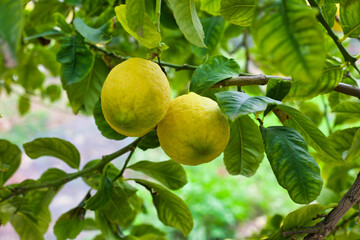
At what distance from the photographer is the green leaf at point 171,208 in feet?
2.08

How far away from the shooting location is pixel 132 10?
347 mm

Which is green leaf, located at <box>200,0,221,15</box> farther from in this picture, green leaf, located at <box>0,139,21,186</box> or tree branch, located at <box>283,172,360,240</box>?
green leaf, located at <box>0,139,21,186</box>

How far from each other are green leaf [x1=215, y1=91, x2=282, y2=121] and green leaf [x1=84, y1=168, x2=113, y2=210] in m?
0.26

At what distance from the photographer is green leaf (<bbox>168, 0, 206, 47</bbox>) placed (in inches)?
15.0

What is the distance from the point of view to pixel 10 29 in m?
0.22

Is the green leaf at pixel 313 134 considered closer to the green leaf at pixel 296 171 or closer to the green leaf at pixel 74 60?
the green leaf at pixel 296 171

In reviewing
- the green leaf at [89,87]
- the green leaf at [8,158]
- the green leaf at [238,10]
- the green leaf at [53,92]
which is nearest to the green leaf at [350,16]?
the green leaf at [238,10]

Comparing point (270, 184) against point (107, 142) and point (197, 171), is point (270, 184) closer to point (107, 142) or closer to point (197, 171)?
point (197, 171)

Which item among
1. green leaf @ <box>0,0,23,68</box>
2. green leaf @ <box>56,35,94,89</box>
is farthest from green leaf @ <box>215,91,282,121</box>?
green leaf @ <box>56,35,94,89</box>

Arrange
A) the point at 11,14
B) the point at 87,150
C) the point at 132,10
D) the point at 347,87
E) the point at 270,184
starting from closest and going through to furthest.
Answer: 1. the point at 11,14
2. the point at 132,10
3. the point at 347,87
4. the point at 270,184
5. the point at 87,150

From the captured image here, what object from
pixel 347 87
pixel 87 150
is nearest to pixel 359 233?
pixel 347 87

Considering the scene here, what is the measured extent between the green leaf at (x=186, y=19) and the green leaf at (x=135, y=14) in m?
0.05

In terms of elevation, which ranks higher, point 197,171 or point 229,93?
point 229,93

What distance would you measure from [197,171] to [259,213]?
2.09 ft
